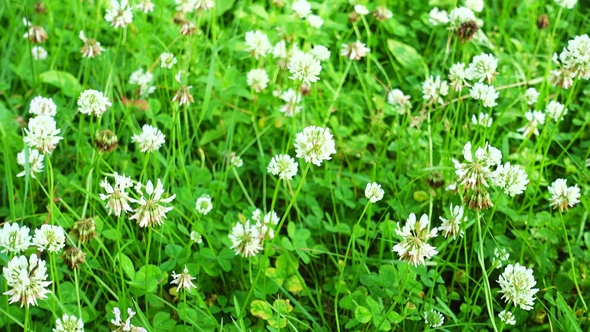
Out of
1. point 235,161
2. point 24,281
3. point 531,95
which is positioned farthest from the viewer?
point 531,95

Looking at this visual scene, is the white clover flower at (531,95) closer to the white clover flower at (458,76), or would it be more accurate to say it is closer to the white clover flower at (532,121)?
the white clover flower at (532,121)

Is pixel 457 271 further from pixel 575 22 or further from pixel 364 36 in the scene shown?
pixel 575 22

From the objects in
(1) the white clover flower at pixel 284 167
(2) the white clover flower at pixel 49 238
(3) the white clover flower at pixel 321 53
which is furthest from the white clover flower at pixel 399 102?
(2) the white clover flower at pixel 49 238

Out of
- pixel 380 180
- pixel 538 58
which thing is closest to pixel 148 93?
pixel 380 180

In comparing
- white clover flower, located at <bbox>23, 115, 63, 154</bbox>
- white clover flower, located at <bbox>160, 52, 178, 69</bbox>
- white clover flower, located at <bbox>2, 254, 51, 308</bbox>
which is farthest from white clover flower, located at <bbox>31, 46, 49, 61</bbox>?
white clover flower, located at <bbox>2, 254, 51, 308</bbox>

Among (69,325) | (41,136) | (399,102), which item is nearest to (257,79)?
(399,102)

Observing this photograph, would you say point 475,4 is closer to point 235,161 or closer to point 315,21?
point 315,21

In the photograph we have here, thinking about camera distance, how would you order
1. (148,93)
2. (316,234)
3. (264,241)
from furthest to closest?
(148,93), (316,234), (264,241)
